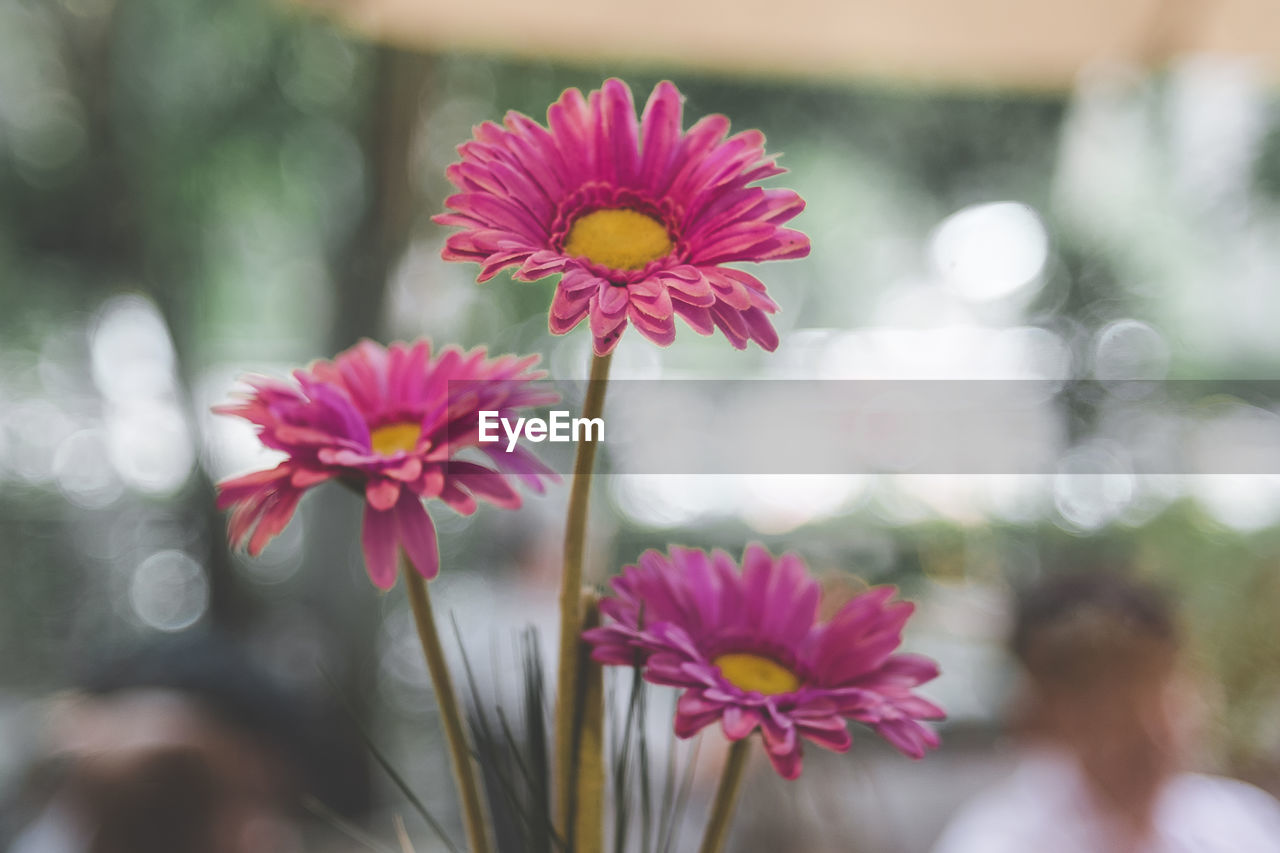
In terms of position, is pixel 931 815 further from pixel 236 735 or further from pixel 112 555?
pixel 112 555

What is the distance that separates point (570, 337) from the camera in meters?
1.16

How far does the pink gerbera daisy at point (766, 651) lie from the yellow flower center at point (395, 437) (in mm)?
91

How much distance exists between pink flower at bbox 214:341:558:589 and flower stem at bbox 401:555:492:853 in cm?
2

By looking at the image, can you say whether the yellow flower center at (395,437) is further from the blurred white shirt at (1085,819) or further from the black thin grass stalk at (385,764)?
the blurred white shirt at (1085,819)

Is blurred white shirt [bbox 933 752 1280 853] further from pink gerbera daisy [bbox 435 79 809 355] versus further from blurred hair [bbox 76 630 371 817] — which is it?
pink gerbera daisy [bbox 435 79 809 355]

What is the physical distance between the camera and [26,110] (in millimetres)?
1624

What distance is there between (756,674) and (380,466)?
147 millimetres

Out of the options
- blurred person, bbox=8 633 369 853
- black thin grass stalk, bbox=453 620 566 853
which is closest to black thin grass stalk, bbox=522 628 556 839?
black thin grass stalk, bbox=453 620 566 853

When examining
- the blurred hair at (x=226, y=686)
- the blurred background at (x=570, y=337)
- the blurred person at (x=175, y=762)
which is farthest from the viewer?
the blurred background at (x=570, y=337)

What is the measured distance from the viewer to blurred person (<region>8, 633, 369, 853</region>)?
0.74 m

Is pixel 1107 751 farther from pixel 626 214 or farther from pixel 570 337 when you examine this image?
pixel 626 214

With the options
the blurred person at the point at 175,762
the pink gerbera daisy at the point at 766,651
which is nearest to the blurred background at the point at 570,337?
the blurred person at the point at 175,762

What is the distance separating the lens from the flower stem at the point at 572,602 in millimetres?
276

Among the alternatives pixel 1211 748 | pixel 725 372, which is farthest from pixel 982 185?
pixel 1211 748
